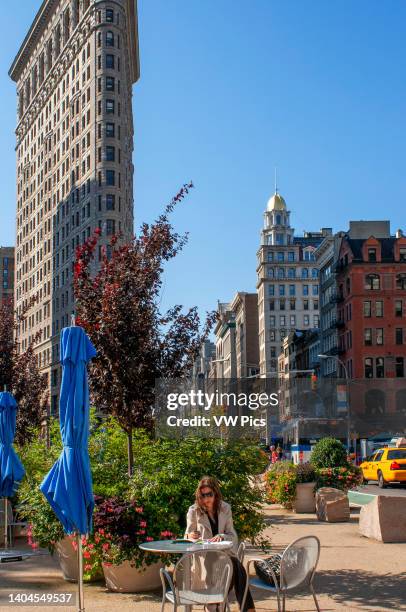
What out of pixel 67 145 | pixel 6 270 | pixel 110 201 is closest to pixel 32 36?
pixel 67 145

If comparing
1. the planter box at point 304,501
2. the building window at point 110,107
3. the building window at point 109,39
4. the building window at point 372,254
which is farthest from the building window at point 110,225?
the planter box at point 304,501

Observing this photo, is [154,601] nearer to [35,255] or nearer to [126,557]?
[126,557]

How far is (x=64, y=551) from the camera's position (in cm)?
1188

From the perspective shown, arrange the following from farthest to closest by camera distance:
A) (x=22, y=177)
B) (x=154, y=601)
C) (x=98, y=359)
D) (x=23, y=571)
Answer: (x=22, y=177) < (x=98, y=359) < (x=23, y=571) < (x=154, y=601)

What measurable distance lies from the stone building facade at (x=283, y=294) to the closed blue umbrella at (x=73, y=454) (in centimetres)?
14335

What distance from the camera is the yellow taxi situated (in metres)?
34.9

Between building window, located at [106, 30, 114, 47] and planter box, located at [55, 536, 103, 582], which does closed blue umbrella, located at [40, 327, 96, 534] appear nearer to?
planter box, located at [55, 536, 103, 582]

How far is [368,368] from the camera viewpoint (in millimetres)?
81750

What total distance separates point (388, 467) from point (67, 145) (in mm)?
77349

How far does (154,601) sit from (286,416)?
239 feet

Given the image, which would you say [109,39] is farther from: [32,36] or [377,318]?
[377,318]

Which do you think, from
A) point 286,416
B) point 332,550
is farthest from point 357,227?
point 332,550

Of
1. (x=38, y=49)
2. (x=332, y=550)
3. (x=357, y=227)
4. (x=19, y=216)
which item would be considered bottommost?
(x=332, y=550)

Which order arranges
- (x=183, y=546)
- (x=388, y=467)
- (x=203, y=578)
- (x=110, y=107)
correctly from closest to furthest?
(x=203, y=578) → (x=183, y=546) → (x=388, y=467) → (x=110, y=107)
